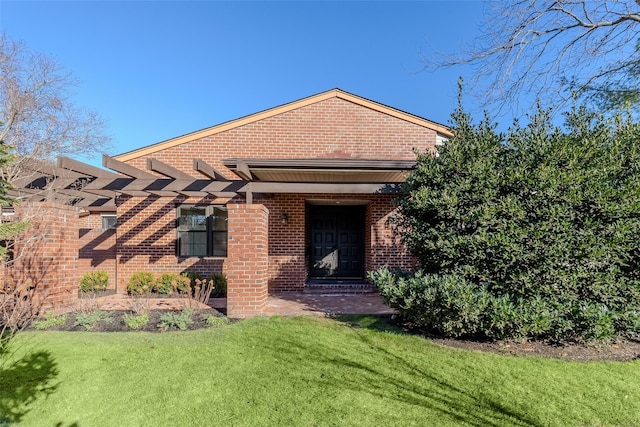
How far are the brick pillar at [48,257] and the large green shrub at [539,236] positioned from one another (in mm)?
6097

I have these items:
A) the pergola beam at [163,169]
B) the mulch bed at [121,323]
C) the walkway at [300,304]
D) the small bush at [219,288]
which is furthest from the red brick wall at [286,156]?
the mulch bed at [121,323]

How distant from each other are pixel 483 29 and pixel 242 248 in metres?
6.85

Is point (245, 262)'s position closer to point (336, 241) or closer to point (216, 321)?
point (216, 321)

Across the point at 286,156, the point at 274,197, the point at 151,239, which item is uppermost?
the point at 286,156

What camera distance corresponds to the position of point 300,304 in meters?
7.09

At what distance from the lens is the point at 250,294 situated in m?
6.02

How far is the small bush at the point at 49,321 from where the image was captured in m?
4.99

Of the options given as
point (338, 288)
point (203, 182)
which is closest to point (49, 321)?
point (203, 182)

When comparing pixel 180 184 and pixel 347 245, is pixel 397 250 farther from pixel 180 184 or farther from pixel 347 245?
pixel 180 184

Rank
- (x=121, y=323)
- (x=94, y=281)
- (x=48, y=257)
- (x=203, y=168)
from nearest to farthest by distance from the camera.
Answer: (x=121, y=323) → (x=203, y=168) → (x=48, y=257) → (x=94, y=281)

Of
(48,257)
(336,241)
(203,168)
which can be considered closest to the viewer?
(203,168)

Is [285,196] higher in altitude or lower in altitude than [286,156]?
lower

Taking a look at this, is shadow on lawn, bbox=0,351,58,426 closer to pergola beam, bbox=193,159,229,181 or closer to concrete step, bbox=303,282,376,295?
pergola beam, bbox=193,159,229,181

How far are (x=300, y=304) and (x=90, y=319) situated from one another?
3829mm
